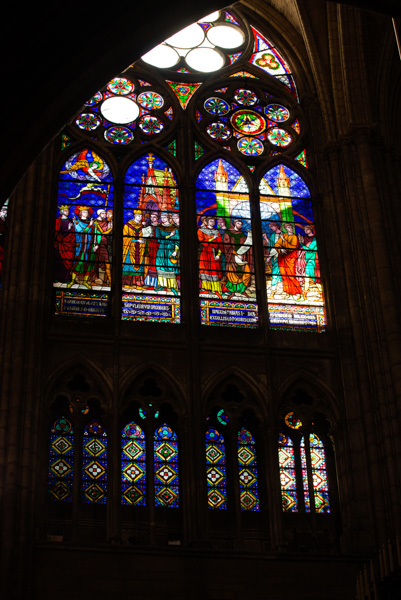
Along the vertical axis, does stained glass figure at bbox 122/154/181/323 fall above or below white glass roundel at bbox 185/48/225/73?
below

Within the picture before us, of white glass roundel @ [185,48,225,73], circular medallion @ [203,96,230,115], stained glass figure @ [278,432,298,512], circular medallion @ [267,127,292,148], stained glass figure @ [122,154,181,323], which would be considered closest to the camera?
stained glass figure @ [278,432,298,512]

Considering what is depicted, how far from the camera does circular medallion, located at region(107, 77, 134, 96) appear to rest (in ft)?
65.3

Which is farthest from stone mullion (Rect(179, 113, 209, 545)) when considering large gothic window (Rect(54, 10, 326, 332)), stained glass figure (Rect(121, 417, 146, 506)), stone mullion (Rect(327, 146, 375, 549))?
stone mullion (Rect(327, 146, 375, 549))

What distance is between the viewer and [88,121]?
19406 millimetres

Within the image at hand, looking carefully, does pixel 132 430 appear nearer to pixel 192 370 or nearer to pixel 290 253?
pixel 192 370

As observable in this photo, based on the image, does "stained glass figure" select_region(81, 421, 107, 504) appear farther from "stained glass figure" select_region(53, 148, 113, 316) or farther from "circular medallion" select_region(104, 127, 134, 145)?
"circular medallion" select_region(104, 127, 134, 145)

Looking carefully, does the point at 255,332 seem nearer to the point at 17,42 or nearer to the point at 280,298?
the point at 280,298

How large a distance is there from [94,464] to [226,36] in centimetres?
958

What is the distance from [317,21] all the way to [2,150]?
1105 centimetres

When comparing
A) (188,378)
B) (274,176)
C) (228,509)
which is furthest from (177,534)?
(274,176)

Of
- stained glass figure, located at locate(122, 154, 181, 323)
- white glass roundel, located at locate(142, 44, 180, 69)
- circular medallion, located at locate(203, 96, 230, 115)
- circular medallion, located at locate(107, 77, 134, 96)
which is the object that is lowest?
stained glass figure, located at locate(122, 154, 181, 323)

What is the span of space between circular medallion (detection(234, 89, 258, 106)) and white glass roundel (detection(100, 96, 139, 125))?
6.73 ft

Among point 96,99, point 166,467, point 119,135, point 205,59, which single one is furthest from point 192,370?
point 205,59

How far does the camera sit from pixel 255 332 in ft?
57.3
